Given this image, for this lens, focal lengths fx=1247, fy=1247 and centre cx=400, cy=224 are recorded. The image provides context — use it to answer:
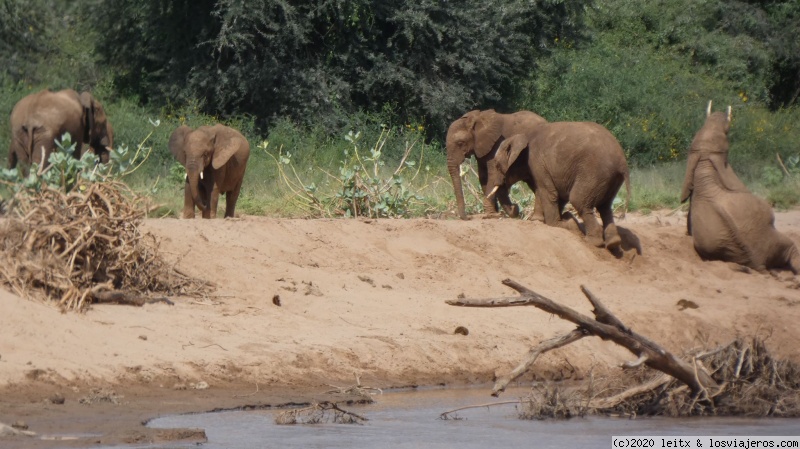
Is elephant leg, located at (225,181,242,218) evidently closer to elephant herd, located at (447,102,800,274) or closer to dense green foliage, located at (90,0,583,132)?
elephant herd, located at (447,102,800,274)

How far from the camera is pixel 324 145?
19281 mm

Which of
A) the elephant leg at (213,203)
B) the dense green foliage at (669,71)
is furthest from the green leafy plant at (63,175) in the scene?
the dense green foliage at (669,71)

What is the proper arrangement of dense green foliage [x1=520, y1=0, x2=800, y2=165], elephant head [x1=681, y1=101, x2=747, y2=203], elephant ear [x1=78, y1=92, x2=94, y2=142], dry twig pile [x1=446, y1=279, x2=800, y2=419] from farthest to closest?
dense green foliage [x1=520, y1=0, x2=800, y2=165] → elephant ear [x1=78, y1=92, x2=94, y2=142] → elephant head [x1=681, y1=101, x2=747, y2=203] → dry twig pile [x1=446, y1=279, x2=800, y2=419]

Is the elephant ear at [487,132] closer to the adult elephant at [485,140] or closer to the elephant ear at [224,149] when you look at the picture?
the adult elephant at [485,140]

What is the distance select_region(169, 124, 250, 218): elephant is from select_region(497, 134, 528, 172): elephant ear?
291cm

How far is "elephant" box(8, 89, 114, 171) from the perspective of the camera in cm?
1424

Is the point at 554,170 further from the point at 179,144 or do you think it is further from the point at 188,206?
the point at 179,144

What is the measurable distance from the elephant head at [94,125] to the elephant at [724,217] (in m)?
6.98

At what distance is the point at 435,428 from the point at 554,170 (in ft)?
18.8

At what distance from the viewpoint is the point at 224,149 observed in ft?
45.1

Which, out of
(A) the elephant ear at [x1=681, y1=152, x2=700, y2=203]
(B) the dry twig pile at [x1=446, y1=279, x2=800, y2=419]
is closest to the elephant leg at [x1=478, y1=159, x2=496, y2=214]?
(A) the elephant ear at [x1=681, y1=152, x2=700, y2=203]

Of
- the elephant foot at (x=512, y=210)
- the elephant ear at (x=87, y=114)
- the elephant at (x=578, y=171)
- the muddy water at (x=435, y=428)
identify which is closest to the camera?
the muddy water at (x=435, y=428)

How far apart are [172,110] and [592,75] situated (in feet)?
26.9

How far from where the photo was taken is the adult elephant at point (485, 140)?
45.4 ft
